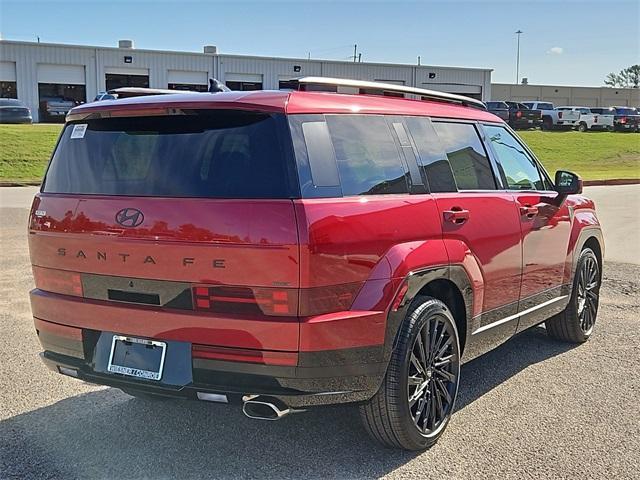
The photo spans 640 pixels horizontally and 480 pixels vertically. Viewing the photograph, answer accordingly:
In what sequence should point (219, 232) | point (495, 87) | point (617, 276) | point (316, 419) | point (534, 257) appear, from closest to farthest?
point (219, 232), point (316, 419), point (534, 257), point (617, 276), point (495, 87)

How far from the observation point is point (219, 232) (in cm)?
316

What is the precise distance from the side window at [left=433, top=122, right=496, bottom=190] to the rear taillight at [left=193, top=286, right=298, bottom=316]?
5.38ft

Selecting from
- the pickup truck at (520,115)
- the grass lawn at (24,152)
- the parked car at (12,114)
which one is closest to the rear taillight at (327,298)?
the grass lawn at (24,152)

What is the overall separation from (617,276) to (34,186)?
53.8 feet

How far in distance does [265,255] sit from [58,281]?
4.23 ft

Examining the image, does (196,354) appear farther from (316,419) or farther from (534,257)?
(534,257)

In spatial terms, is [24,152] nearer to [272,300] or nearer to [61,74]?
[272,300]

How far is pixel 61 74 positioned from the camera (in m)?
46.5

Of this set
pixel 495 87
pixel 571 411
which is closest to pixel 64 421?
pixel 571 411

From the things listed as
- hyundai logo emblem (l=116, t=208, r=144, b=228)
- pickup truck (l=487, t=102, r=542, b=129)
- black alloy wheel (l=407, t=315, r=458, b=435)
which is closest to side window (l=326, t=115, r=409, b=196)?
black alloy wheel (l=407, t=315, r=458, b=435)

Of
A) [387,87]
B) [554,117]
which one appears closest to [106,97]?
[387,87]

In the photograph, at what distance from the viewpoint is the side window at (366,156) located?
345 centimetres

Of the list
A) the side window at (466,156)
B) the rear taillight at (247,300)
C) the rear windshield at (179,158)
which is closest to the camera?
the rear taillight at (247,300)

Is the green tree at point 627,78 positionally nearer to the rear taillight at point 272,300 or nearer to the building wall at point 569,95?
the building wall at point 569,95
